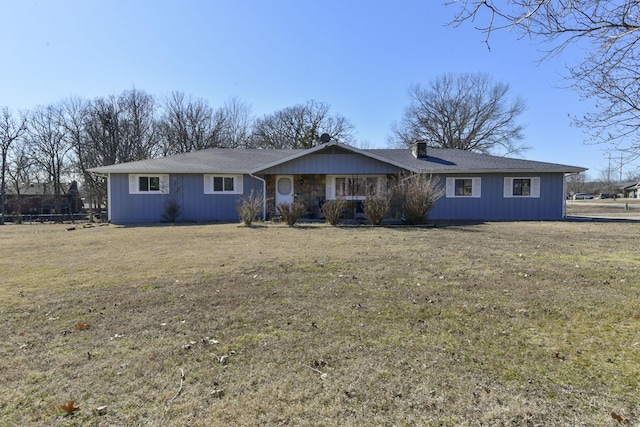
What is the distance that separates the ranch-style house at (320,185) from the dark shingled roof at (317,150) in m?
0.05

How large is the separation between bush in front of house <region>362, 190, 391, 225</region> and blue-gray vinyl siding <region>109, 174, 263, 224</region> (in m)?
6.09

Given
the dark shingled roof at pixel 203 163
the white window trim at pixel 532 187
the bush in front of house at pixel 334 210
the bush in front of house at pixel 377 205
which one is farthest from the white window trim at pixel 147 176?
the white window trim at pixel 532 187

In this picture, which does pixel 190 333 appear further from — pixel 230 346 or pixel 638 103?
pixel 638 103

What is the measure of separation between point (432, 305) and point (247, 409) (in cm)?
252

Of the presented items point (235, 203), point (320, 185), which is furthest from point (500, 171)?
point (235, 203)

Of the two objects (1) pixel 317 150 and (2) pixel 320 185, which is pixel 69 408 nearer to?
(1) pixel 317 150

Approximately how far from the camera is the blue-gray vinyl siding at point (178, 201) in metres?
16.6

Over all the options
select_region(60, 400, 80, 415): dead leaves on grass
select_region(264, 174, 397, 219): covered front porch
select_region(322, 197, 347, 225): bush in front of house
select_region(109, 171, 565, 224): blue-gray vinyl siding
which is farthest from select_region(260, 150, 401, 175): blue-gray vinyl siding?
select_region(60, 400, 80, 415): dead leaves on grass

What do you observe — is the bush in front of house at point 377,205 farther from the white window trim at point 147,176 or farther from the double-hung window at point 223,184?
the white window trim at point 147,176

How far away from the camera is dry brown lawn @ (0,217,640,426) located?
7.18 feet

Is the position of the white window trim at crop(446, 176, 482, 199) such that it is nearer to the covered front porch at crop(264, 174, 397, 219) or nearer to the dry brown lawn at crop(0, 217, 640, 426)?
the covered front porch at crop(264, 174, 397, 219)

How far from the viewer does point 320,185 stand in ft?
56.7

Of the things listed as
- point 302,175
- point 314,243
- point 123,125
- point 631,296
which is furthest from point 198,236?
point 123,125

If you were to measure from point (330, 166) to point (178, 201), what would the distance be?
718 centimetres
